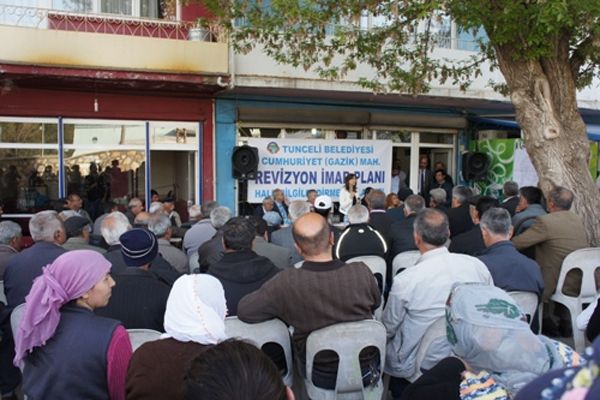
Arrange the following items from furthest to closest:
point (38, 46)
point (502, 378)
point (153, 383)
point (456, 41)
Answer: point (456, 41), point (38, 46), point (153, 383), point (502, 378)

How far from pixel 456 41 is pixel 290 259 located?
7776mm

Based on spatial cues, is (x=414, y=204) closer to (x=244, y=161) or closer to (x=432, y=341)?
(x=432, y=341)

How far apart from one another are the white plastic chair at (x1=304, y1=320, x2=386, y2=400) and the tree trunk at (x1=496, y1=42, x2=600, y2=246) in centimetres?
388

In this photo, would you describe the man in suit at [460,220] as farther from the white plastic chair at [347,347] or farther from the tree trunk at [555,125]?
the white plastic chair at [347,347]

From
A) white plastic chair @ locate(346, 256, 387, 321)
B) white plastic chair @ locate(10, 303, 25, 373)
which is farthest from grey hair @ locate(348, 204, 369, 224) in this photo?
white plastic chair @ locate(10, 303, 25, 373)

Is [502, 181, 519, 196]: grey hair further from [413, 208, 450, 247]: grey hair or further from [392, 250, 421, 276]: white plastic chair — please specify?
[413, 208, 450, 247]: grey hair

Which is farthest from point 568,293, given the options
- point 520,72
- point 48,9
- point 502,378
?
point 48,9

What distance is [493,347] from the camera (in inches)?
67.5

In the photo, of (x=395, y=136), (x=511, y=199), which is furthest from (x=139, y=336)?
(x=395, y=136)

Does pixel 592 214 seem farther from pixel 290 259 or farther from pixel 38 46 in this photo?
pixel 38 46

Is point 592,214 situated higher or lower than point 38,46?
lower

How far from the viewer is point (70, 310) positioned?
2328 mm

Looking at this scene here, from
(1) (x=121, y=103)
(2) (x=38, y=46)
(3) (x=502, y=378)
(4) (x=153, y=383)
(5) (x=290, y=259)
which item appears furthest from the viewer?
(1) (x=121, y=103)

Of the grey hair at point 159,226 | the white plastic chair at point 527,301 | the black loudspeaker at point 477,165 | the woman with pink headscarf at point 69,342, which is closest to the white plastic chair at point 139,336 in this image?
the woman with pink headscarf at point 69,342
